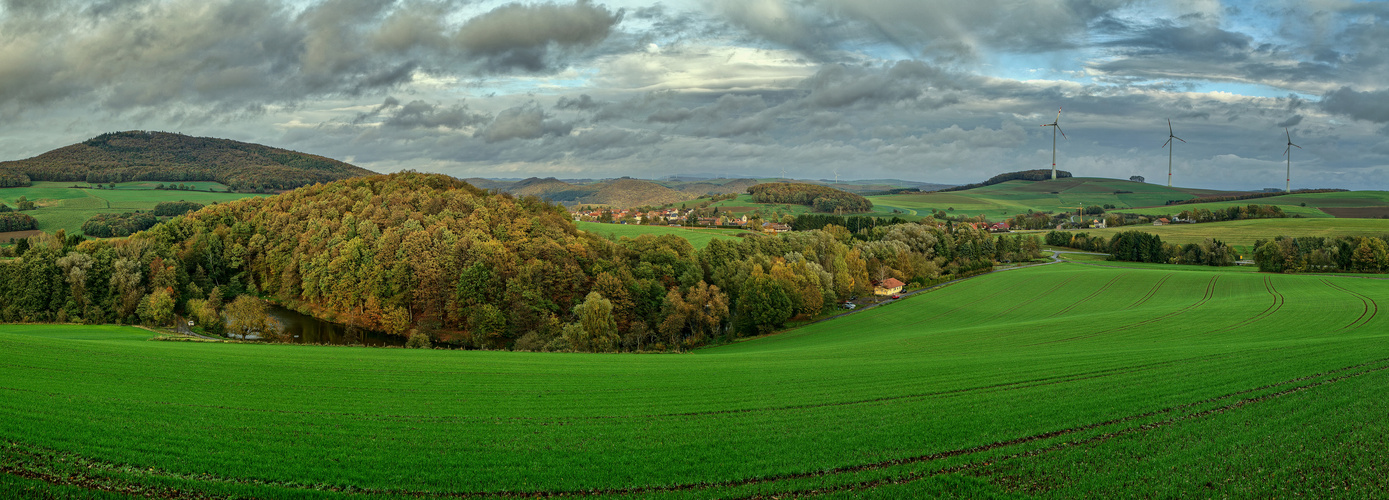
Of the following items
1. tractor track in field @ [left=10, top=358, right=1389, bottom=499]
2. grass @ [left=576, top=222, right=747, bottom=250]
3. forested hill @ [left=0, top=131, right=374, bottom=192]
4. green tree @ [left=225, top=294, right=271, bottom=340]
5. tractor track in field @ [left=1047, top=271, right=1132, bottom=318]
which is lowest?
green tree @ [left=225, top=294, right=271, bottom=340]

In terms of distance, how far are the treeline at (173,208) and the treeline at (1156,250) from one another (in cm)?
16591

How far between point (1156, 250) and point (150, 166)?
234888 millimetres

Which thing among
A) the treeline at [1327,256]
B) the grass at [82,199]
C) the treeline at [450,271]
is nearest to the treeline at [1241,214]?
the treeline at [1327,256]

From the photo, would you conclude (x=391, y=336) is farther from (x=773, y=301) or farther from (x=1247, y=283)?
(x=1247, y=283)

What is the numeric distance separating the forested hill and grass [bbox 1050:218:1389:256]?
642ft

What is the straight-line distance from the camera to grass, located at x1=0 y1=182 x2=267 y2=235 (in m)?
111

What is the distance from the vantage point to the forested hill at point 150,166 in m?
156

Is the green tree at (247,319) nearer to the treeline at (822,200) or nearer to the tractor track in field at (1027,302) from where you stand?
the tractor track in field at (1027,302)

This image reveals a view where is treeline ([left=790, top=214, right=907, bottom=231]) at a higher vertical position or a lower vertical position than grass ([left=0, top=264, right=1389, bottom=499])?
higher

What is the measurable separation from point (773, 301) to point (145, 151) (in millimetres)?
212963

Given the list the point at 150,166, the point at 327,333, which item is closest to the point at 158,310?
the point at 327,333

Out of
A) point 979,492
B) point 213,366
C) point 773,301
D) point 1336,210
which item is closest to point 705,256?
point 773,301

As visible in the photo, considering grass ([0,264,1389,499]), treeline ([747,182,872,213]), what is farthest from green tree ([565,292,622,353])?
treeline ([747,182,872,213])

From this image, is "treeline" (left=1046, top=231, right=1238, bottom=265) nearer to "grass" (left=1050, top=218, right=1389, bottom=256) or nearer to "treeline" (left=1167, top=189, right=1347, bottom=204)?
"grass" (left=1050, top=218, right=1389, bottom=256)
